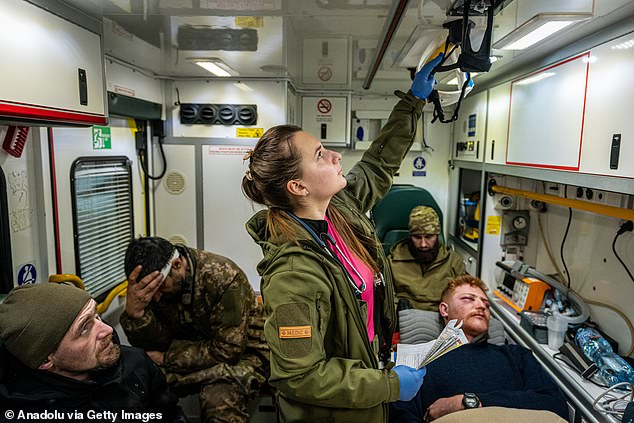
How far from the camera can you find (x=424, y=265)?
12.5 ft

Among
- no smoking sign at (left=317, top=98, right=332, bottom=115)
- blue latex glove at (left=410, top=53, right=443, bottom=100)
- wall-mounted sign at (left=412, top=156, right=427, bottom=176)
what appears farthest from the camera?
wall-mounted sign at (left=412, top=156, right=427, bottom=176)

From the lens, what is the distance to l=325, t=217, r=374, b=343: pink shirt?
1588mm

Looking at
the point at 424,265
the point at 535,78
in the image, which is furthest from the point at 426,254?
the point at 535,78

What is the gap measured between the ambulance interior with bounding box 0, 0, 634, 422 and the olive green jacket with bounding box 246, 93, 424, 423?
0.92 metres

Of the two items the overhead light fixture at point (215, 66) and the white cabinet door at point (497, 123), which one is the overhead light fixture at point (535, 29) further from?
the overhead light fixture at point (215, 66)

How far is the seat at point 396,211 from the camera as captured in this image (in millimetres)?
4408

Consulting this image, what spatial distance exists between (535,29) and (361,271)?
1382 millimetres

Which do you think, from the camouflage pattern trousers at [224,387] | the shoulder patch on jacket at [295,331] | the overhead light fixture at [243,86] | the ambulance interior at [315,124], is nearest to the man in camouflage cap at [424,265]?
the ambulance interior at [315,124]

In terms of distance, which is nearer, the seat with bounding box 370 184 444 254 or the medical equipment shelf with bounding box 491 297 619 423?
the medical equipment shelf with bounding box 491 297 619 423

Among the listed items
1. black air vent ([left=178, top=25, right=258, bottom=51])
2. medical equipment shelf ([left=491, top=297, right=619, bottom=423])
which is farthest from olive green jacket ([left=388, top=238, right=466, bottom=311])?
black air vent ([left=178, top=25, right=258, bottom=51])

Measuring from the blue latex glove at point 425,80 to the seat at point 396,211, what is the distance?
8.23 ft

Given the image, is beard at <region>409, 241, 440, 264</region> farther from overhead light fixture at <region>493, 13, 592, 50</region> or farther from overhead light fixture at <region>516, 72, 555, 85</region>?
overhead light fixture at <region>493, 13, 592, 50</region>

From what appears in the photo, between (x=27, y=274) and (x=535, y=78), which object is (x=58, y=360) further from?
(x=535, y=78)

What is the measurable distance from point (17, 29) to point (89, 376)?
4.43ft
